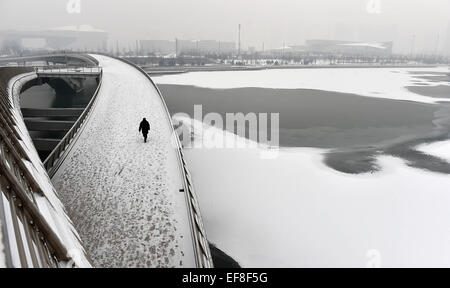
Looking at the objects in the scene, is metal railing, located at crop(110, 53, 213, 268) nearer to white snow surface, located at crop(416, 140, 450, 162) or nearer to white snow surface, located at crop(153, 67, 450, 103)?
white snow surface, located at crop(416, 140, 450, 162)

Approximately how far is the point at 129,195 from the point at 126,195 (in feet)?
0.34

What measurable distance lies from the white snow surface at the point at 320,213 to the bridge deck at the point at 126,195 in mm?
3081

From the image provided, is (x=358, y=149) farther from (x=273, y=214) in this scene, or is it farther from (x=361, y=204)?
(x=273, y=214)

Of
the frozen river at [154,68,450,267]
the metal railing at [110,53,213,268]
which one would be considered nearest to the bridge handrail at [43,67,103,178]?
the metal railing at [110,53,213,268]

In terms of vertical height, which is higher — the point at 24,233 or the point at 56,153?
the point at 24,233

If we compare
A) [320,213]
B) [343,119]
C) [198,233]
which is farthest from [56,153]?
[343,119]

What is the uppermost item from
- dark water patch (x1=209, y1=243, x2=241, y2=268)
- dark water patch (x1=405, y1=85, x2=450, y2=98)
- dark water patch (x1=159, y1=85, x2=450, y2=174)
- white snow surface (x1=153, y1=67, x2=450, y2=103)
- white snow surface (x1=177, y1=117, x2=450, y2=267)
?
white snow surface (x1=153, y1=67, x2=450, y2=103)

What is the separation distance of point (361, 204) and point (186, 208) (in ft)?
29.5

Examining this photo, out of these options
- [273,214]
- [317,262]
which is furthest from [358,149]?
[317,262]

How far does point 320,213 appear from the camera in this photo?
13.3 metres

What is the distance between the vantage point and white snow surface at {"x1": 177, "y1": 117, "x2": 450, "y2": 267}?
10.9 m

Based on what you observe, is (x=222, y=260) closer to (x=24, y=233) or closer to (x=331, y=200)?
(x=331, y=200)

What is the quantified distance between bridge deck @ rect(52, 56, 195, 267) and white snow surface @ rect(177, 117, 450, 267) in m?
3.08
